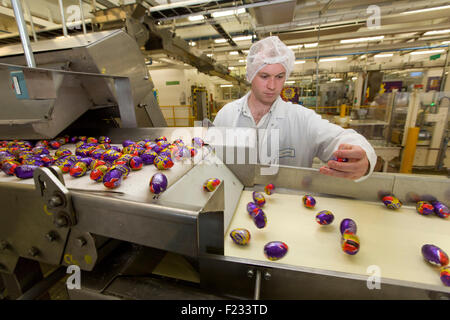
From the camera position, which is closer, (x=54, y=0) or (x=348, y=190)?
(x=348, y=190)

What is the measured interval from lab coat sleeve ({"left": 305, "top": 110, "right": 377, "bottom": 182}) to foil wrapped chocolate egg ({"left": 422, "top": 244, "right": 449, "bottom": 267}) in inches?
23.6

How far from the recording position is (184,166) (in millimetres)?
1121

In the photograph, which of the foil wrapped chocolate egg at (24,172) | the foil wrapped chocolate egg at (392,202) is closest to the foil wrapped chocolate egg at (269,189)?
the foil wrapped chocolate egg at (392,202)

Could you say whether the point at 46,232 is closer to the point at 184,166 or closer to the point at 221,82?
the point at 184,166

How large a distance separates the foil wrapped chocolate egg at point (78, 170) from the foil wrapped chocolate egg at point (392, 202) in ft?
5.64

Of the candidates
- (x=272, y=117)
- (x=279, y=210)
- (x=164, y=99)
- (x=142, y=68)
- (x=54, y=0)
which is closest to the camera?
(x=279, y=210)

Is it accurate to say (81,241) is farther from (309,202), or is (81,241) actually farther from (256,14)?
(256,14)

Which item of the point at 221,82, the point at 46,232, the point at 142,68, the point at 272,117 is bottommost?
the point at 46,232

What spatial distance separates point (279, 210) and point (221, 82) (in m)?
17.5

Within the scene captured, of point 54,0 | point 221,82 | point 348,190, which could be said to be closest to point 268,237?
point 348,190

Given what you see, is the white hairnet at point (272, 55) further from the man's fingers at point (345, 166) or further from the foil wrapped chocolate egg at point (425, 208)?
the foil wrapped chocolate egg at point (425, 208)

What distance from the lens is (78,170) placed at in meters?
1.01

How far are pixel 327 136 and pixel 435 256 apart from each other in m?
0.96

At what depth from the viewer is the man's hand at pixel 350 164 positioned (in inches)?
41.3
